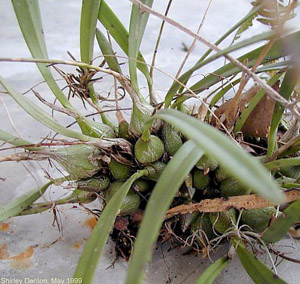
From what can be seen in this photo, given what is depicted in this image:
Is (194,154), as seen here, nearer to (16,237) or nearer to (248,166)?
(248,166)

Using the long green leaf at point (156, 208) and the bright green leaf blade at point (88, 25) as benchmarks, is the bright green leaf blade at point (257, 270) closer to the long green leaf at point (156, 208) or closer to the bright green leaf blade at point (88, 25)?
the long green leaf at point (156, 208)

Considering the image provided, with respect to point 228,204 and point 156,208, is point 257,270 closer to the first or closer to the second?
point 228,204

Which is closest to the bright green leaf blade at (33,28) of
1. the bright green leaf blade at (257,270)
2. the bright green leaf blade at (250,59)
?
the bright green leaf blade at (250,59)

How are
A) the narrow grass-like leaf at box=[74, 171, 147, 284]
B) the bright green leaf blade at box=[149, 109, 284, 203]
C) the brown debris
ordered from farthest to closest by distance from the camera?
the brown debris → the narrow grass-like leaf at box=[74, 171, 147, 284] → the bright green leaf blade at box=[149, 109, 284, 203]

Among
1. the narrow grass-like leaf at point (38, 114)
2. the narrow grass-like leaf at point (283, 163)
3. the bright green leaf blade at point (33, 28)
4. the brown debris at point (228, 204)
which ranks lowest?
the brown debris at point (228, 204)

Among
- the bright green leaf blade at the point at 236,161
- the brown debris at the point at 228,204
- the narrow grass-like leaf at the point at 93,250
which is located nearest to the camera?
the bright green leaf blade at the point at 236,161

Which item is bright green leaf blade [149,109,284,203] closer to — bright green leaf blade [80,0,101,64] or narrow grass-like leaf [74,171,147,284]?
narrow grass-like leaf [74,171,147,284]

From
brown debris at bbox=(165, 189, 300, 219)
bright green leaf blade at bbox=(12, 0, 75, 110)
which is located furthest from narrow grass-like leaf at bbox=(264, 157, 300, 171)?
bright green leaf blade at bbox=(12, 0, 75, 110)

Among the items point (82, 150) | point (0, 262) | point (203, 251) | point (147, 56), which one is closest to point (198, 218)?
point (203, 251)
